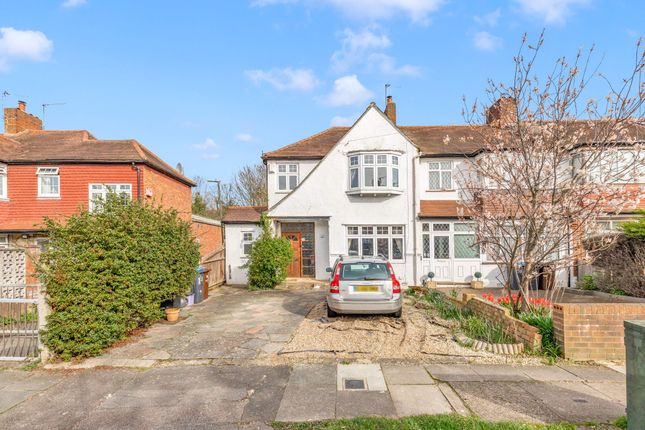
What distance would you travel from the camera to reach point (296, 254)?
16.3 m

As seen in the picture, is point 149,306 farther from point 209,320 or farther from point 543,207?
point 543,207

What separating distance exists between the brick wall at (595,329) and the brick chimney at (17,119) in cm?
2625

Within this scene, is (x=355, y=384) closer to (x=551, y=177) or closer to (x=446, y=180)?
(x=551, y=177)

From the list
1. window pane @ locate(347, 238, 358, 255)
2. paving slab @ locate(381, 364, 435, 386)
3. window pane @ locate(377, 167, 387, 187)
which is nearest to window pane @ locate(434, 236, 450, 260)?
window pane @ locate(377, 167, 387, 187)

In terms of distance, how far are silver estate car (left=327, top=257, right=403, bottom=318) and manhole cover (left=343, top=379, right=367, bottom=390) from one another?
275 cm

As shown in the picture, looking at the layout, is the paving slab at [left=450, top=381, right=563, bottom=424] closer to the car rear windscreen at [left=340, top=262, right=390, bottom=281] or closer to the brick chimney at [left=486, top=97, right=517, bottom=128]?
the car rear windscreen at [left=340, top=262, right=390, bottom=281]

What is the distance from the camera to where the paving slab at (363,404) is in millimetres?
3953

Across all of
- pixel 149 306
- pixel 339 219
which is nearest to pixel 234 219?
pixel 339 219

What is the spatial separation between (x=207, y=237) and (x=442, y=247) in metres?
11.9

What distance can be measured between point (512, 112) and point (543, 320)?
4.26 metres

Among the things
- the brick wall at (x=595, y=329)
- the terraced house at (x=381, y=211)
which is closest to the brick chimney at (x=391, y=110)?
the terraced house at (x=381, y=211)

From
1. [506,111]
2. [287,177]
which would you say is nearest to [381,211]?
[287,177]

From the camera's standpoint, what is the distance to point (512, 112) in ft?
23.1

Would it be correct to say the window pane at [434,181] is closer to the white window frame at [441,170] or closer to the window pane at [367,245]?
the white window frame at [441,170]
